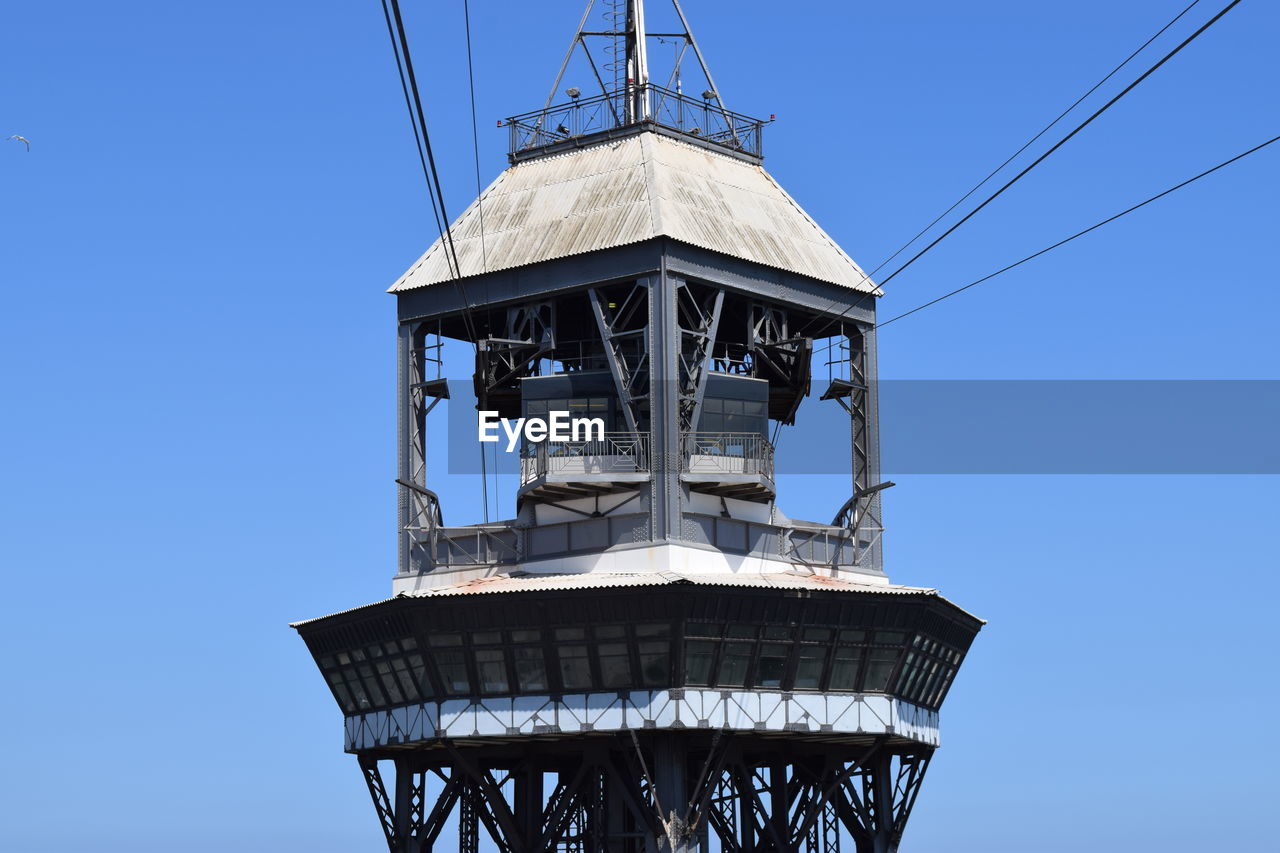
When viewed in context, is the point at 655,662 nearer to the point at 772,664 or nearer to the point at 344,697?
the point at 772,664

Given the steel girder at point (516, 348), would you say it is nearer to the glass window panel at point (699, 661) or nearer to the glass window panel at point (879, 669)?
the glass window panel at point (699, 661)

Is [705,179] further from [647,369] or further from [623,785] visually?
[623,785]

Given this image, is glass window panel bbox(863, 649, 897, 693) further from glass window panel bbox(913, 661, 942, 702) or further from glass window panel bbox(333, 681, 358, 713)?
glass window panel bbox(333, 681, 358, 713)

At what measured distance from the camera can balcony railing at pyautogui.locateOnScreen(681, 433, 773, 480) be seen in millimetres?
86500

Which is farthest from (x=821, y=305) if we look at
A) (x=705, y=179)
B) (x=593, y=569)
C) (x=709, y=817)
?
(x=709, y=817)

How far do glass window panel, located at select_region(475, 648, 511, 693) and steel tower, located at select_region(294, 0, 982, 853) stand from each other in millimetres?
109

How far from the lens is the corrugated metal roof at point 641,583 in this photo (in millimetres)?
81312

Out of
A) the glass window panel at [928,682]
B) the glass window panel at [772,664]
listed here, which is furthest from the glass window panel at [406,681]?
the glass window panel at [928,682]

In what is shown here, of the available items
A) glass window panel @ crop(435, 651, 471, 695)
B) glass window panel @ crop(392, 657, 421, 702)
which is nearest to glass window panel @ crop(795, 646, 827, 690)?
glass window panel @ crop(435, 651, 471, 695)

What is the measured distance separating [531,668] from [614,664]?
3266 millimetres

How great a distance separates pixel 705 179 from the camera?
93.2 meters

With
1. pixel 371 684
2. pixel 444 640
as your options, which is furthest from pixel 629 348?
pixel 371 684

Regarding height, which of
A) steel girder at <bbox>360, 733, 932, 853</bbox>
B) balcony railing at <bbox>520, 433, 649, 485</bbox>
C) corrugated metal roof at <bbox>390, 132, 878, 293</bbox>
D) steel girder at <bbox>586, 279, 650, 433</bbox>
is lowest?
steel girder at <bbox>360, 733, 932, 853</bbox>

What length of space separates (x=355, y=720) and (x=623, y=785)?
13.2 meters
